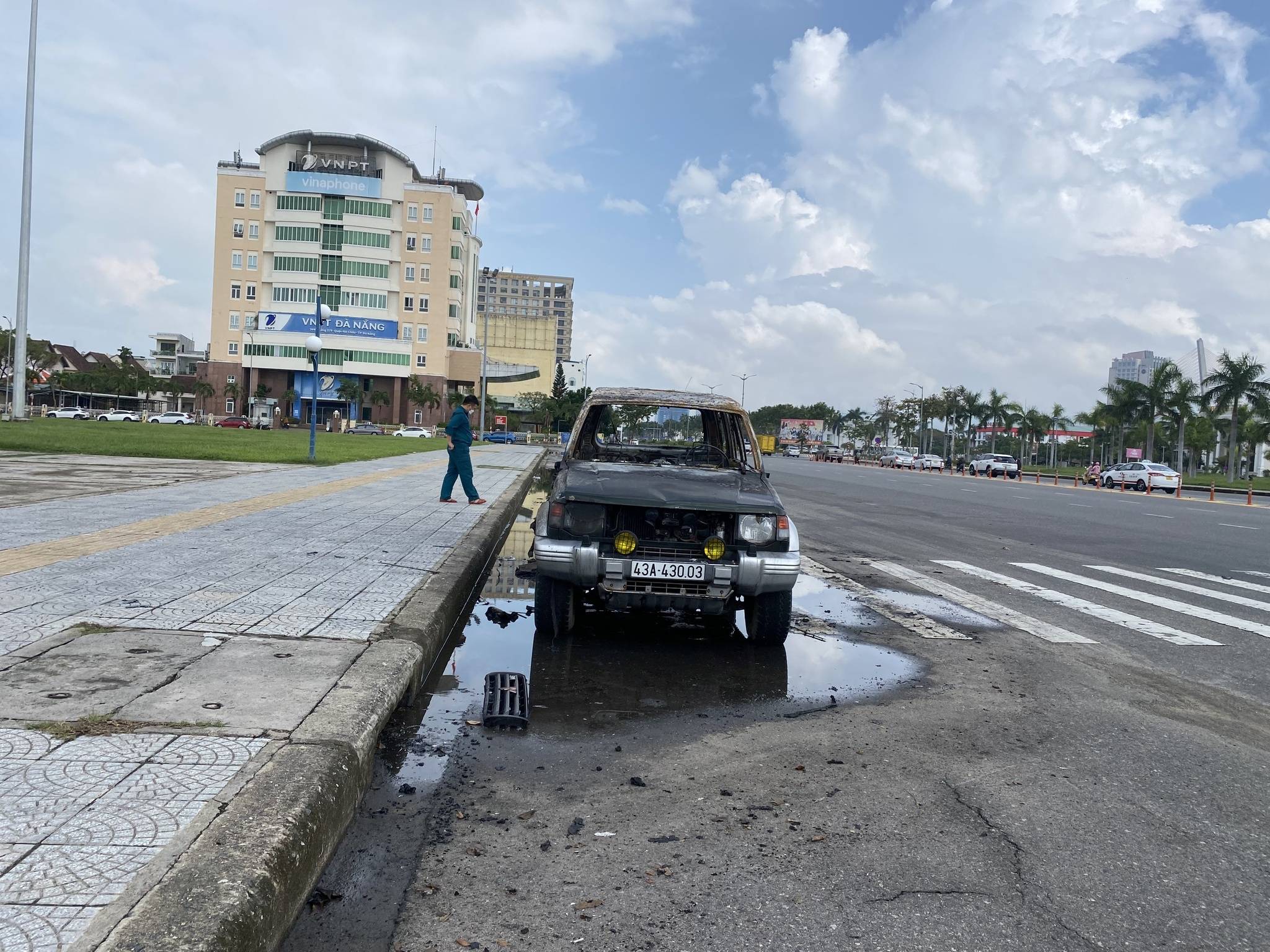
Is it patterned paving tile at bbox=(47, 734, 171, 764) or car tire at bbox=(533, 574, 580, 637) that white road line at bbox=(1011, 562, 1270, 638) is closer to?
car tire at bbox=(533, 574, 580, 637)

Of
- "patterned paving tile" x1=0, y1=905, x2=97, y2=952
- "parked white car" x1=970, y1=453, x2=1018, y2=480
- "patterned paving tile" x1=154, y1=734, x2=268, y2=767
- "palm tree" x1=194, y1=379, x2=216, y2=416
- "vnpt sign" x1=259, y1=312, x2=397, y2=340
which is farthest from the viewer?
"palm tree" x1=194, y1=379, x2=216, y2=416

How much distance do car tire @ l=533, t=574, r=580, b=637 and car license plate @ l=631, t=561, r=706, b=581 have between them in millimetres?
582

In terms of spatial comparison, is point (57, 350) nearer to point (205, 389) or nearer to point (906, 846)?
point (205, 389)

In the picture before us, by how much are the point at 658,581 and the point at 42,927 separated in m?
4.08

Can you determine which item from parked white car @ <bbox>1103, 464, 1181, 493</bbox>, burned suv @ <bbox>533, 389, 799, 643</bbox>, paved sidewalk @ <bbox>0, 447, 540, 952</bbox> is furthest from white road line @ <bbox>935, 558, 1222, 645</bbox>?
parked white car @ <bbox>1103, 464, 1181, 493</bbox>

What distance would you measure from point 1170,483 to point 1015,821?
1755 inches

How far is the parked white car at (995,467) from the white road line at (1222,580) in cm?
4705

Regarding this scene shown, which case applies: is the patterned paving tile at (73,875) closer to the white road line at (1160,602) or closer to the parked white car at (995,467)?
the white road line at (1160,602)

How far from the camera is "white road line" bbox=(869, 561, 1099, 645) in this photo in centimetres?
733

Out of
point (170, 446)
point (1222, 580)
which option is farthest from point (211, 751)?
point (170, 446)

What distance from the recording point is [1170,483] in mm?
42469

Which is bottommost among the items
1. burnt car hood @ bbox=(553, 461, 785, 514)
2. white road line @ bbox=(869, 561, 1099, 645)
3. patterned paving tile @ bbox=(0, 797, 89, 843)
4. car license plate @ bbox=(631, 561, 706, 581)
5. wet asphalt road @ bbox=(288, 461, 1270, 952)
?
wet asphalt road @ bbox=(288, 461, 1270, 952)

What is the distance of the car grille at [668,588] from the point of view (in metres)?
6.07

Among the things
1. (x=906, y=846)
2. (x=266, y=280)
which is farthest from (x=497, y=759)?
(x=266, y=280)
